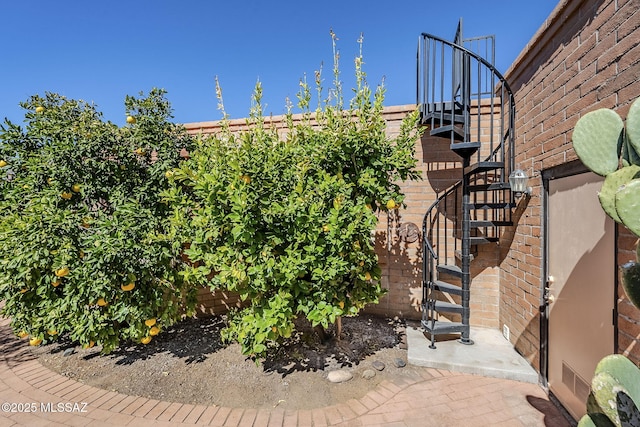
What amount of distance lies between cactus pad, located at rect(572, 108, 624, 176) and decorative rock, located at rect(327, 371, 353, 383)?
107 inches

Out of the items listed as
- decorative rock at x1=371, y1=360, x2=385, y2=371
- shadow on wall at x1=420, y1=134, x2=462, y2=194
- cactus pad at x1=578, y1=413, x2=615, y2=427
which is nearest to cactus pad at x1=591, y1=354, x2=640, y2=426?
cactus pad at x1=578, y1=413, x2=615, y2=427

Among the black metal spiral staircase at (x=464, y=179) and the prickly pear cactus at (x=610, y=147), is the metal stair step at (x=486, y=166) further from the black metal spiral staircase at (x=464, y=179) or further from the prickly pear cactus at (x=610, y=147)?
the prickly pear cactus at (x=610, y=147)

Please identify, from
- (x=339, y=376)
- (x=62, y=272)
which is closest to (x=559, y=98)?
(x=339, y=376)

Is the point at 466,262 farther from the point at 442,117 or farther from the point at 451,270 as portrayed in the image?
the point at 442,117

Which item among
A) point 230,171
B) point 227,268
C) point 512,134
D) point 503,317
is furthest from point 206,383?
point 512,134

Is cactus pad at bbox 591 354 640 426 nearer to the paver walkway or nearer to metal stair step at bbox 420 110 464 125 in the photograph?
the paver walkway

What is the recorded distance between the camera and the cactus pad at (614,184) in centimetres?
113

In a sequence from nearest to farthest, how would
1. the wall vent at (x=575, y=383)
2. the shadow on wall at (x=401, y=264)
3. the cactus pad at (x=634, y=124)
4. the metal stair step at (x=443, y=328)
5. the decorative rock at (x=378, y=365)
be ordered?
the cactus pad at (x=634, y=124), the wall vent at (x=575, y=383), the decorative rock at (x=378, y=365), the metal stair step at (x=443, y=328), the shadow on wall at (x=401, y=264)

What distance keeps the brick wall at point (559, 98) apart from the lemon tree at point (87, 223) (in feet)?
12.8

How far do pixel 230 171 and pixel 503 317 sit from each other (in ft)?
13.0

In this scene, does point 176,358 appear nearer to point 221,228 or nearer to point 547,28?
point 221,228

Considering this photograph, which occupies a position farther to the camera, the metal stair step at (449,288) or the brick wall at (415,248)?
the brick wall at (415,248)

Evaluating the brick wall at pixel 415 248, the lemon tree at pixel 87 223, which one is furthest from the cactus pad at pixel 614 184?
the lemon tree at pixel 87 223

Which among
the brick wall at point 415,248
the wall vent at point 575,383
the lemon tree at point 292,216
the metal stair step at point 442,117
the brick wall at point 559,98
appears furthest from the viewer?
the brick wall at point 415,248
